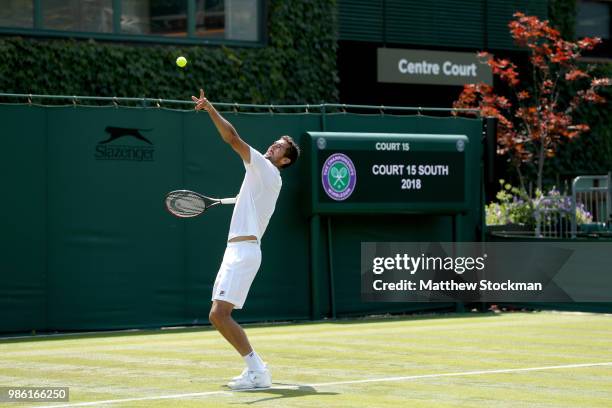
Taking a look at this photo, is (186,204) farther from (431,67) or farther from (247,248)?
(431,67)

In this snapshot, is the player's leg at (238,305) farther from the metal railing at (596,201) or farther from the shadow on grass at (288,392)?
the metal railing at (596,201)

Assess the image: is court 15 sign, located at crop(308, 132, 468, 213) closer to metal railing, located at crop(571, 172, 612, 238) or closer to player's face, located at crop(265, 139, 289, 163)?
metal railing, located at crop(571, 172, 612, 238)

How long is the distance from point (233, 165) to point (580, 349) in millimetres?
6188

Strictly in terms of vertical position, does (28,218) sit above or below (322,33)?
below

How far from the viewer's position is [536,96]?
26.5 meters

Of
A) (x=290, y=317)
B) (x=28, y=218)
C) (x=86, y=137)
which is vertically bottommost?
(x=290, y=317)

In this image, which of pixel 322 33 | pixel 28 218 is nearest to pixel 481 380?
pixel 28 218

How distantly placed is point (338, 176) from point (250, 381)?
325 inches

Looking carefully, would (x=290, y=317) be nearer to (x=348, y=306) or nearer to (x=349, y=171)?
(x=348, y=306)

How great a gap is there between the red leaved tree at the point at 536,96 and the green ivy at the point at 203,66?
337 centimetres

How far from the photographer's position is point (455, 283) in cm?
1858

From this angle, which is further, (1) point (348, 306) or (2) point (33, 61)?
(2) point (33, 61)

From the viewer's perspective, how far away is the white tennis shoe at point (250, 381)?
9305 mm

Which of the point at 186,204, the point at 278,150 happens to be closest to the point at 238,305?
the point at 278,150
